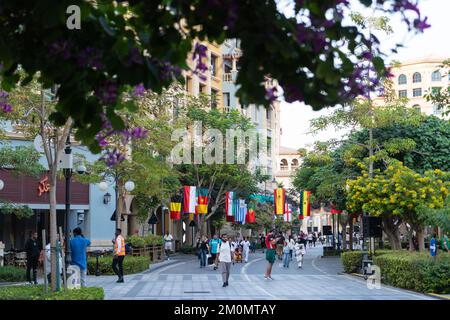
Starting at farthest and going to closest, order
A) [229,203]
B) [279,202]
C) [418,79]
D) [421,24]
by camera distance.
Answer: [418,79]
[279,202]
[229,203]
[421,24]

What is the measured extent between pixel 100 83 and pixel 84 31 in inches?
17.0

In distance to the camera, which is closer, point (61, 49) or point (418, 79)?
point (61, 49)

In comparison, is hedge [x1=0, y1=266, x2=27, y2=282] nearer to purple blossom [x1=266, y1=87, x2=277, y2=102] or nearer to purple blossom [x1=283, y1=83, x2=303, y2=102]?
purple blossom [x1=283, y1=83, x2=303, y2=102]

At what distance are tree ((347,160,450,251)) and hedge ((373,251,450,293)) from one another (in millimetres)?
6882

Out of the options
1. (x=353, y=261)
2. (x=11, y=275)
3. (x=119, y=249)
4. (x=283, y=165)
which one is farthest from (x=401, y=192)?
(x=283, y=165)

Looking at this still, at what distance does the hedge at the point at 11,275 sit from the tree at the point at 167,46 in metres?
20.7

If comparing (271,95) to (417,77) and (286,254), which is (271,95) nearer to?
(286,254)

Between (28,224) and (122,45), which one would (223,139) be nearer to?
(28,224)

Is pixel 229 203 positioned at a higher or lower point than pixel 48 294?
higher

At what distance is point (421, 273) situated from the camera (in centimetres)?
2145

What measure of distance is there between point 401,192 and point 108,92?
26.6 metres

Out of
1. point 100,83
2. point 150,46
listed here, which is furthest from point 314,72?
point 100,83

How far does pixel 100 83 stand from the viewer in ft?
20.0

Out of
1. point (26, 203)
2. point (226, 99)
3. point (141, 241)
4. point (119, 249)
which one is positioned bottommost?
point (141, 241)
